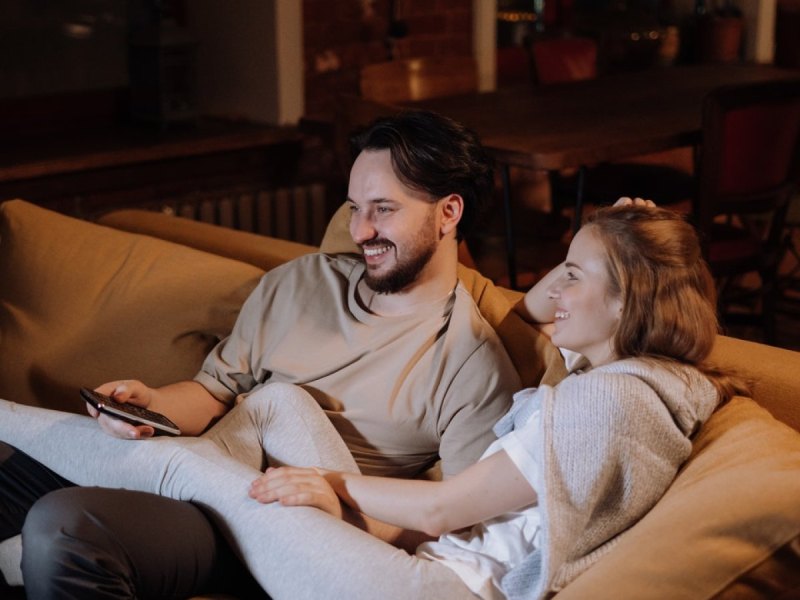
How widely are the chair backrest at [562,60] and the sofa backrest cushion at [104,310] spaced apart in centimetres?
261

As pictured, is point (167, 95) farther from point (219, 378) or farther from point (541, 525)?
point (541, 525)

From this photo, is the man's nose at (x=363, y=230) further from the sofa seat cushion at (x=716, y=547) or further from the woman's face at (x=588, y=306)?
the sofa seat cushion at (x=716, y=547)

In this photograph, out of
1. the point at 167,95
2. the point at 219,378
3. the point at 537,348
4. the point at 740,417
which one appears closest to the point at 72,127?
the point at 167,95

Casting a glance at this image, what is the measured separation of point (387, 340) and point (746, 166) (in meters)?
1.85

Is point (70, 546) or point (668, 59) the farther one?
point (668, 59)

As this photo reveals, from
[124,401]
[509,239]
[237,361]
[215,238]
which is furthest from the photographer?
[509,239]

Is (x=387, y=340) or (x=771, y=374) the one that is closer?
(x=771, y=374)

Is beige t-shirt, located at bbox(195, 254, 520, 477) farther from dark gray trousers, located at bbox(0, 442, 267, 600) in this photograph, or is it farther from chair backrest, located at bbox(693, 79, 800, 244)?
chair backrest, located at bbox(693, 79, 800, 244)

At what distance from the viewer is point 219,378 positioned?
7.22 ft

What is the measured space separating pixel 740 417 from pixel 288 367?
0.82 meters

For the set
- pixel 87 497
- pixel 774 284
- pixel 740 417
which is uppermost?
pixel 740 417

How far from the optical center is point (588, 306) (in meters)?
1.71

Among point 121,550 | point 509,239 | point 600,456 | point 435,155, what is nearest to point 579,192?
point 509,239

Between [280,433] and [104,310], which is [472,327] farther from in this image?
[104,310]
